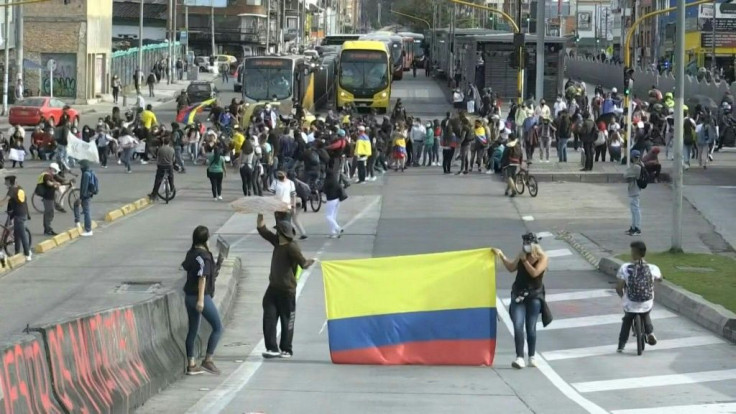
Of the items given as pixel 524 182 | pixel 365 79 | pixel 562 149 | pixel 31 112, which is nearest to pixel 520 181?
pixel 524 182

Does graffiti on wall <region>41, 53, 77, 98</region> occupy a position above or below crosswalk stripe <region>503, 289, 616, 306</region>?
above

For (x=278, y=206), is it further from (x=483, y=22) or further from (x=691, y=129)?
(x=483, y=22)

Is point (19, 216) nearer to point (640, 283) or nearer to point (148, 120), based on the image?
point (640, 283)

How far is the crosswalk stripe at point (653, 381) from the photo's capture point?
50.7 ft

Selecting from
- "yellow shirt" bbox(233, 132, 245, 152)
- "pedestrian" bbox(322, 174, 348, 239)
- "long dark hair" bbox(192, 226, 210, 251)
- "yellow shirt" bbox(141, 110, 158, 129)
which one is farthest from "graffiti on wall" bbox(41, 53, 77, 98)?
"long dark hair" bbox(192, 226, 210, 251)

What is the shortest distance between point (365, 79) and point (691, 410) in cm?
5535

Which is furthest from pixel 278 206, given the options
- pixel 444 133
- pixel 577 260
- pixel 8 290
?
pixel 444 133

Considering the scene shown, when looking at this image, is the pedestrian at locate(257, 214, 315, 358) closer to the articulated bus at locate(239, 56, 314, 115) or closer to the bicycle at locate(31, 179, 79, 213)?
the bicycle at locate(31, 179, 79, 213)

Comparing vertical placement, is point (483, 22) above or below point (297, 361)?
above

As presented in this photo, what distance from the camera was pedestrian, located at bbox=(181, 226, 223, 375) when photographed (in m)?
15.4

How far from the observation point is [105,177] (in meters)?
42.9

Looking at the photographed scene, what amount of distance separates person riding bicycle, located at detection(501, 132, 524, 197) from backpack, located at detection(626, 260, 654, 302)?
1885 centimetres

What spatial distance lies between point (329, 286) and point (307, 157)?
1776 centimetres

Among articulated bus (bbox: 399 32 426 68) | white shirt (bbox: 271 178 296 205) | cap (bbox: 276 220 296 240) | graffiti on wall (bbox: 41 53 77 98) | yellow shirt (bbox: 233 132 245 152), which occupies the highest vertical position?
articulated bus (bbox: 399 32 426 68)
